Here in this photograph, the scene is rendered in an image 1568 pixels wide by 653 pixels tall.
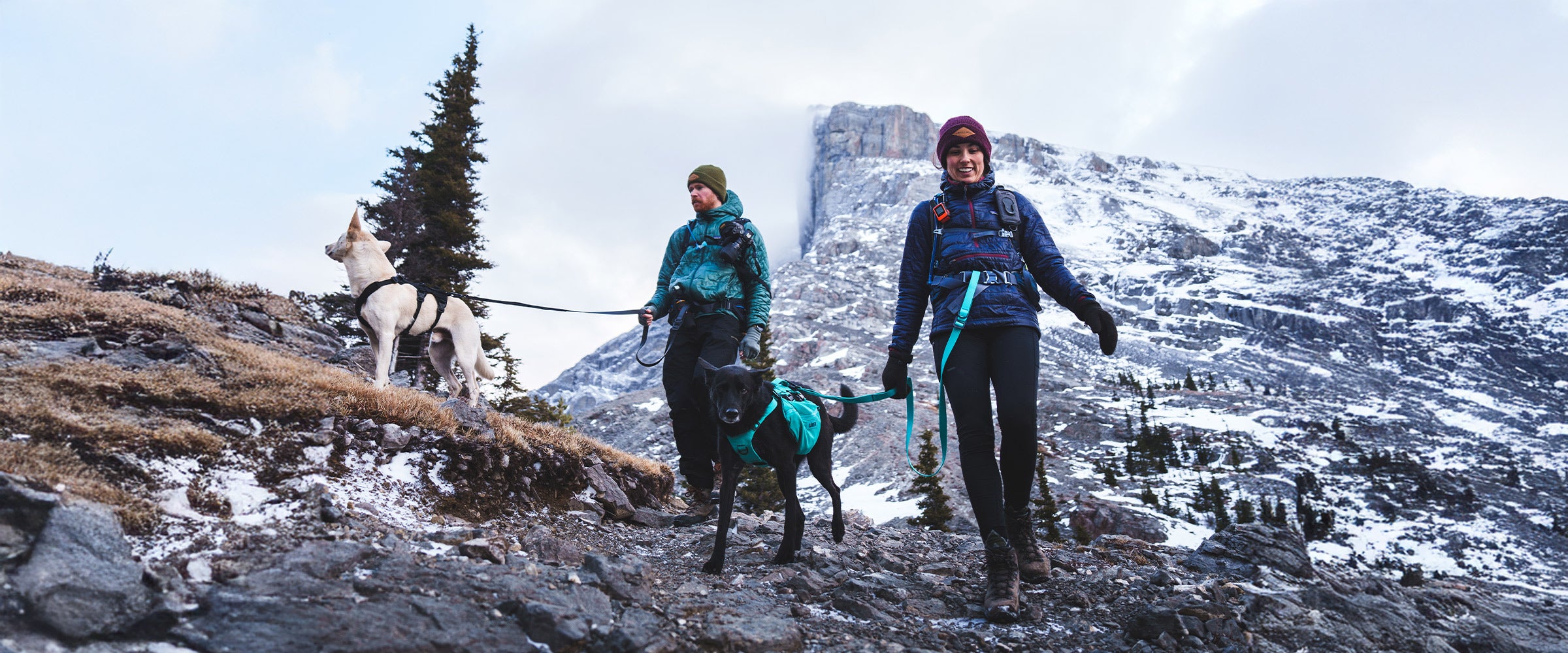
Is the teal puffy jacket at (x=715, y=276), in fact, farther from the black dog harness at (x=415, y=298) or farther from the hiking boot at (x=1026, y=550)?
the black dog harness at (x=415, y=298)

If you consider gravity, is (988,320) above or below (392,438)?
above

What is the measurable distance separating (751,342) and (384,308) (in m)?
4.45

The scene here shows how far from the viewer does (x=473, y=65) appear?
75.3 ft

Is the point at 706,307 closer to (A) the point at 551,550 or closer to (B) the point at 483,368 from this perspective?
(A) the point at 551,550

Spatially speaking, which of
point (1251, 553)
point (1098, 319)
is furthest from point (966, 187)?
point (1251, 553)

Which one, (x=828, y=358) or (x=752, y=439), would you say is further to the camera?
(x=828, y=358)

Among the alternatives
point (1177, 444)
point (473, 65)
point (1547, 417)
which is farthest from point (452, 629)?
point (1547, 417)

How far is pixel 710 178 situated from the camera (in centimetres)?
698

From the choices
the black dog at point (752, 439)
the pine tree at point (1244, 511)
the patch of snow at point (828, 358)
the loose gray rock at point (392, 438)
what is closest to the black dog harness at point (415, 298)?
the loose gray rock at point (392, 438)

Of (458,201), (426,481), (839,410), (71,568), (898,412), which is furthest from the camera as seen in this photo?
(898,412)

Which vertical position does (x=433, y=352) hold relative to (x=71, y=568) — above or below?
above

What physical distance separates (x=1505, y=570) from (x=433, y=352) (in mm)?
138300

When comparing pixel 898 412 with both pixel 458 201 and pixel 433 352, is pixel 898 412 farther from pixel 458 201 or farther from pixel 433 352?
pixel 433 352

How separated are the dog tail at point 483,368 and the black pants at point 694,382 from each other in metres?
4.05
